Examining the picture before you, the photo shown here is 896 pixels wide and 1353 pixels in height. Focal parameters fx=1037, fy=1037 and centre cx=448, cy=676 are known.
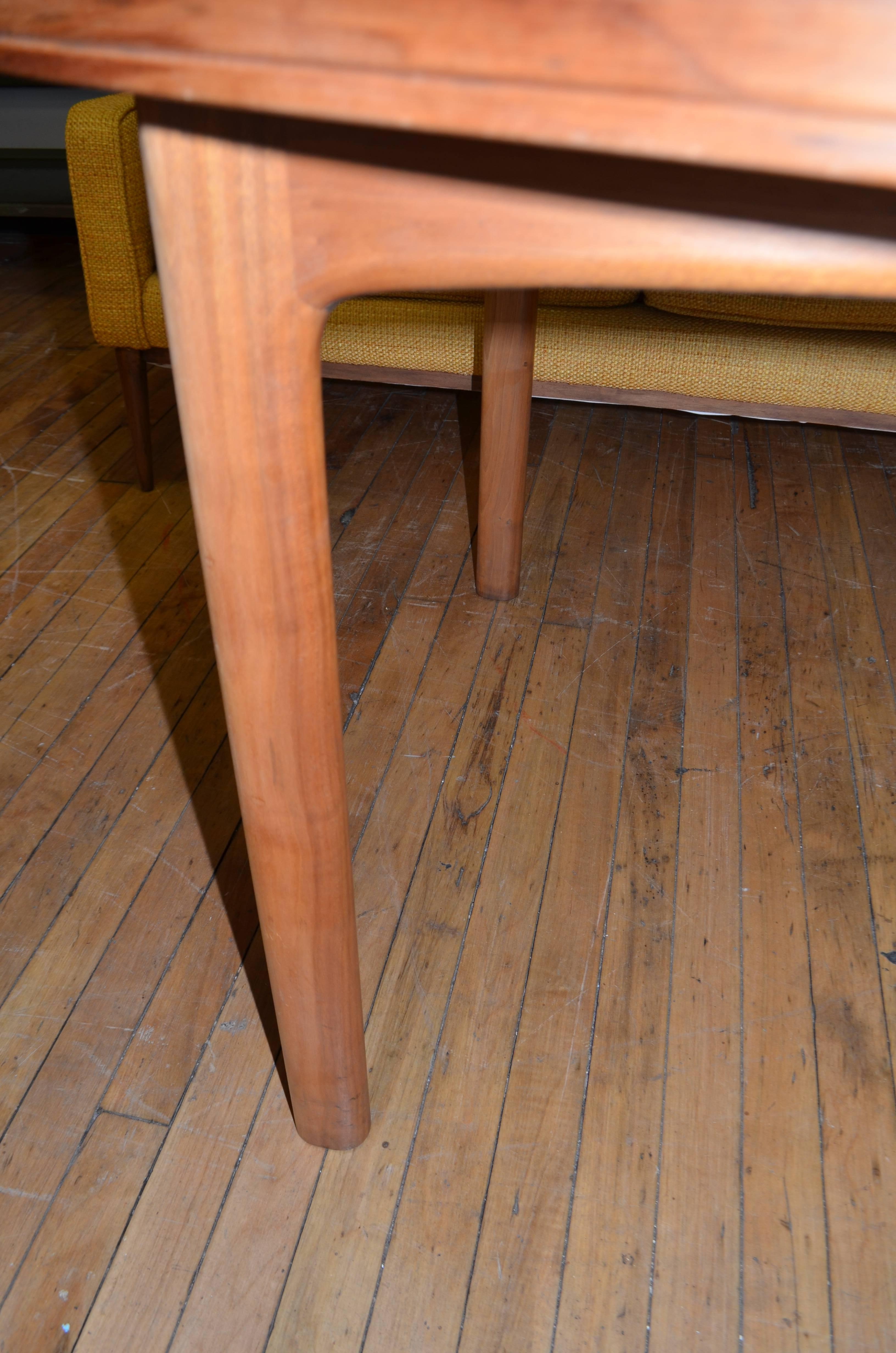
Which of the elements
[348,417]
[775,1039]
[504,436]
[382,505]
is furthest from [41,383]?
[775,1039]

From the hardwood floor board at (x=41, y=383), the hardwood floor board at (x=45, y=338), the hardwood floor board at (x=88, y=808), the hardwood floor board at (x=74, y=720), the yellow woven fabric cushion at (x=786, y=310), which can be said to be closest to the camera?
the hardwood floor board at (x=88, y=808)

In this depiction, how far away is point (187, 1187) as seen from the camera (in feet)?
2.96

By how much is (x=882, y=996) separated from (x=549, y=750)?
478 mm

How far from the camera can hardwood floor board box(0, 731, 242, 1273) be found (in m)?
0.90

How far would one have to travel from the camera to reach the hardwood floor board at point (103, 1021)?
905 mm

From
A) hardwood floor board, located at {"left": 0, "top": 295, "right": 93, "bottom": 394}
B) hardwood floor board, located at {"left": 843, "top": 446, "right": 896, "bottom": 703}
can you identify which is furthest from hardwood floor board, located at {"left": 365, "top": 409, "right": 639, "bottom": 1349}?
Answer: hardwood floor board, located at {"left": 0, "top": 295, "right": 93, "bottom": 394}

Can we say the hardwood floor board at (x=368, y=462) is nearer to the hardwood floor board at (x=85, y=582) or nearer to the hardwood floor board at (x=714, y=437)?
the hardwood floor board at (x=85, y=582)

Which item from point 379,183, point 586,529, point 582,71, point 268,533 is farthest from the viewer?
point 586,529

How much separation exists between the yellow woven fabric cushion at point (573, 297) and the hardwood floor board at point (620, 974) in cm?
43

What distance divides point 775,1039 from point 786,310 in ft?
3.81

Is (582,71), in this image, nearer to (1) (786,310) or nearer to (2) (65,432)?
(1) (786,310)

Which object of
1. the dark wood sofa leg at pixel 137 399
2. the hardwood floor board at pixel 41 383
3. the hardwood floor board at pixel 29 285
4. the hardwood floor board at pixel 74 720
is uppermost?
the dark wood sofa leg at pixel 137 399

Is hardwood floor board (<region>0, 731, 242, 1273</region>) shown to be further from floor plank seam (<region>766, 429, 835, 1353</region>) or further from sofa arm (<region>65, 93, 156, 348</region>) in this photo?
sofa arm (<region>65, 93, 156, 348</region>)

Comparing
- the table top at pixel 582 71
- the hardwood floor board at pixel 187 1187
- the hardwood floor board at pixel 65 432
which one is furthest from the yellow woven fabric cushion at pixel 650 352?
the table top at pixel 582 71
